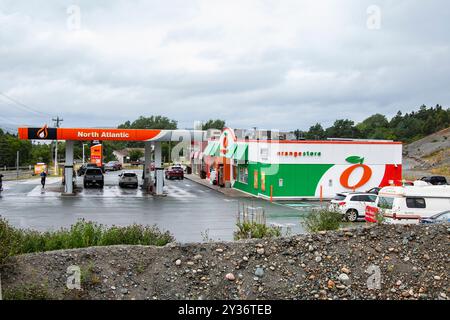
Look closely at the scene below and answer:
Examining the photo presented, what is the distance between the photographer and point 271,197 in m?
37.2

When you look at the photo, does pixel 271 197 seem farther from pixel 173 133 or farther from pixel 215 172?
pixel 215 172

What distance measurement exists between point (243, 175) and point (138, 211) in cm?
1857

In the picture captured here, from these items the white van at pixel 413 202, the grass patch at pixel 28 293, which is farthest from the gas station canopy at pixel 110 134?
the grass patch at pixel 28 293

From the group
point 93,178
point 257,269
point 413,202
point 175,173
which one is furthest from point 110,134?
point 257,269

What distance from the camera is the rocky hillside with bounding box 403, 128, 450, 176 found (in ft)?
254

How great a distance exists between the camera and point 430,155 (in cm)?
9675

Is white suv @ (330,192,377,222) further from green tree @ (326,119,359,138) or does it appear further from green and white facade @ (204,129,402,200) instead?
green tree @ (326,119,359,138)

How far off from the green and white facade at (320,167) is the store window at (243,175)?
2.49 meters

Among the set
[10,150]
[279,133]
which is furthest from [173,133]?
[10,150]

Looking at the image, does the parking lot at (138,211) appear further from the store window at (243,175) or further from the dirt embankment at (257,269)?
the dirt embankment at (257,269)

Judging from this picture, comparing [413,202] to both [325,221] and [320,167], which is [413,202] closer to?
[325,221]

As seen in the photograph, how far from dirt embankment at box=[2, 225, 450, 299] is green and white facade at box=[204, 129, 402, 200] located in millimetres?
27074

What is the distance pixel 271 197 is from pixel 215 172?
53.8 ft

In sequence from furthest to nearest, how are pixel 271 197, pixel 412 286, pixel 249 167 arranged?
pixel 249 167
pixel 271 197
pixel 412 286
